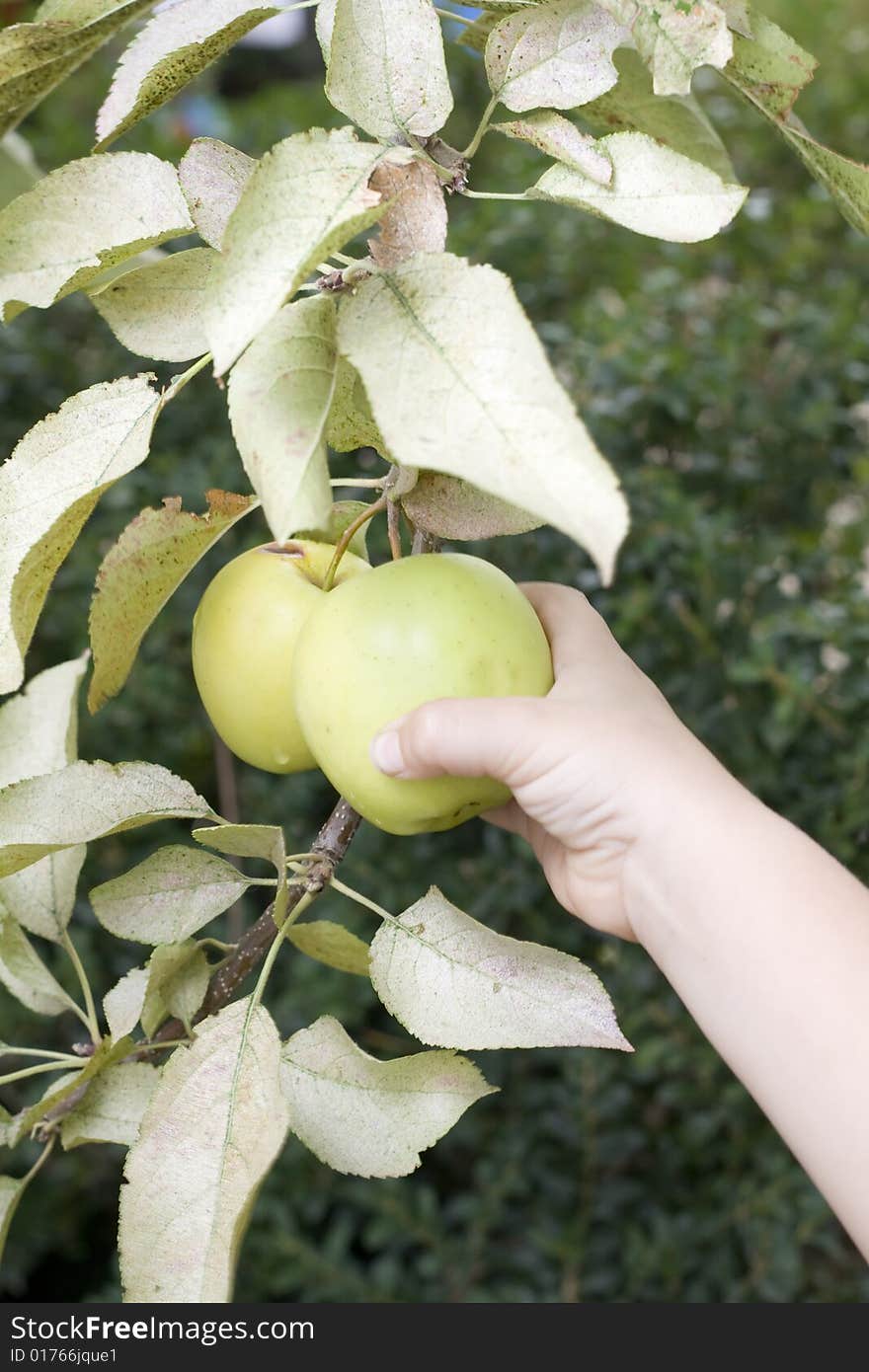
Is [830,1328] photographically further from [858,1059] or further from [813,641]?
[813,641]

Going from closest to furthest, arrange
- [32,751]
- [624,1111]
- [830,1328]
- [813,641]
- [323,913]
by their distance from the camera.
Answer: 1. [32,751]
2. [830,1328]
3. [813,641]
4. [323,913]
5. [624,1111]

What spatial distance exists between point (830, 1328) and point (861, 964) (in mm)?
477

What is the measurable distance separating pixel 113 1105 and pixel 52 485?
0.32 metres

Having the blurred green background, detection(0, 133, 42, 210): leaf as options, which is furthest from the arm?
the blurred green background

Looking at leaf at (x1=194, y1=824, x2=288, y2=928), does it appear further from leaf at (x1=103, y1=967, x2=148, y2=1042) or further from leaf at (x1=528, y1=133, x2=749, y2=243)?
leaf at (x1=528, y1=133, x2=749, y2=243)

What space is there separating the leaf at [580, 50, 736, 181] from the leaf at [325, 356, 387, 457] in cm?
21

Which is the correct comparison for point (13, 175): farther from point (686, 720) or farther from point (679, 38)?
point (686, 720)

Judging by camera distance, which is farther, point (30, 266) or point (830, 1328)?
point (830, 1328)

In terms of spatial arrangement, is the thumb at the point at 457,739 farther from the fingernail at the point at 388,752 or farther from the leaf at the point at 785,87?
the leaf at the point at 785,87

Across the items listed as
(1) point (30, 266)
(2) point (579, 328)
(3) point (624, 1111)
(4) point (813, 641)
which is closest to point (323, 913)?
(3) point (624, 1111)

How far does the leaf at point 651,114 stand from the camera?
649 millimetres

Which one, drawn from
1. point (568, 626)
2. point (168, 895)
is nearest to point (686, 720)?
point (568, 626)

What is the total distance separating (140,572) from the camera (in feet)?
1.92

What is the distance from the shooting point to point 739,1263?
143 centimetres
